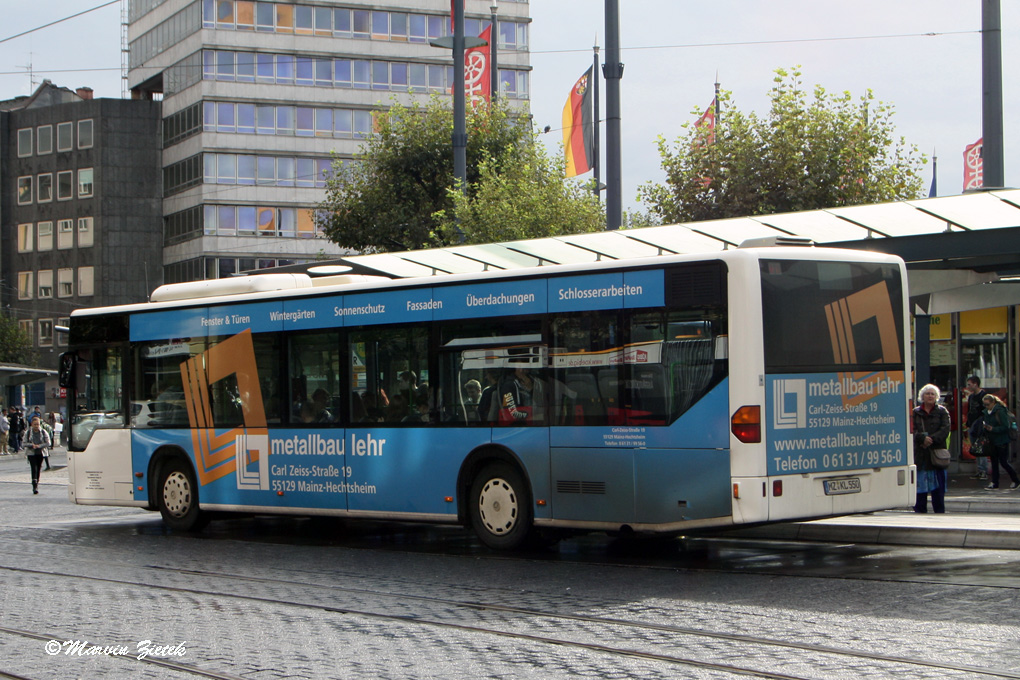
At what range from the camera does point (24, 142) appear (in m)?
80.9

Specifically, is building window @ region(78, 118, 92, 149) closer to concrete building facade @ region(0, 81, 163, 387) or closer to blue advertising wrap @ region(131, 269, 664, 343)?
concrete building facade @ region(0, 81, 163, 387)

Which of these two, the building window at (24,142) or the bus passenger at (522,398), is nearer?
the bus passenger at (522,398)

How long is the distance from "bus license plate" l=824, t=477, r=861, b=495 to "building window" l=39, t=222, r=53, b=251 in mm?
74968

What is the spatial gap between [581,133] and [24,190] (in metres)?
60.1

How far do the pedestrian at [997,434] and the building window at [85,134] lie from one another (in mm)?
67984

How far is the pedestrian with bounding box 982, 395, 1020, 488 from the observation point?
17.5m

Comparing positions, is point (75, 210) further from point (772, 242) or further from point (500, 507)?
point (772, 242)

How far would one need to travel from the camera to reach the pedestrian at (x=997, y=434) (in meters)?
17.5

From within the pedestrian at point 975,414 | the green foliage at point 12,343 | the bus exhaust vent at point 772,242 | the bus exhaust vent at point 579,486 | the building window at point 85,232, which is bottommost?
the bus exhaust vent at point 579,486

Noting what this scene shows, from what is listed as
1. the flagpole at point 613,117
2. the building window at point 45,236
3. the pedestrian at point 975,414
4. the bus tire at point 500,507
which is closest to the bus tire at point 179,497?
the bus tire at point 500,507

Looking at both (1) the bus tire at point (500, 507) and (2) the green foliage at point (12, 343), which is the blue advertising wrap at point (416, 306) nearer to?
(1) the bus tire at point (500, 507)

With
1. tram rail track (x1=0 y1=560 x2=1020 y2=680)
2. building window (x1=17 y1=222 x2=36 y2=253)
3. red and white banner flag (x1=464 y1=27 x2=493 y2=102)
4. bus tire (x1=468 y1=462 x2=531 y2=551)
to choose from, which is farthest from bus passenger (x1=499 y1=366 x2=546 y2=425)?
building window (x1=17 y1=222 x2=36 y2=253)

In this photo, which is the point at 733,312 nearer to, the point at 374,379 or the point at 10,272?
the point at 374,379

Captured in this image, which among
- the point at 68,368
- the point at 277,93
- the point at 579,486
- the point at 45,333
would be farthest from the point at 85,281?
the point at 579,486
